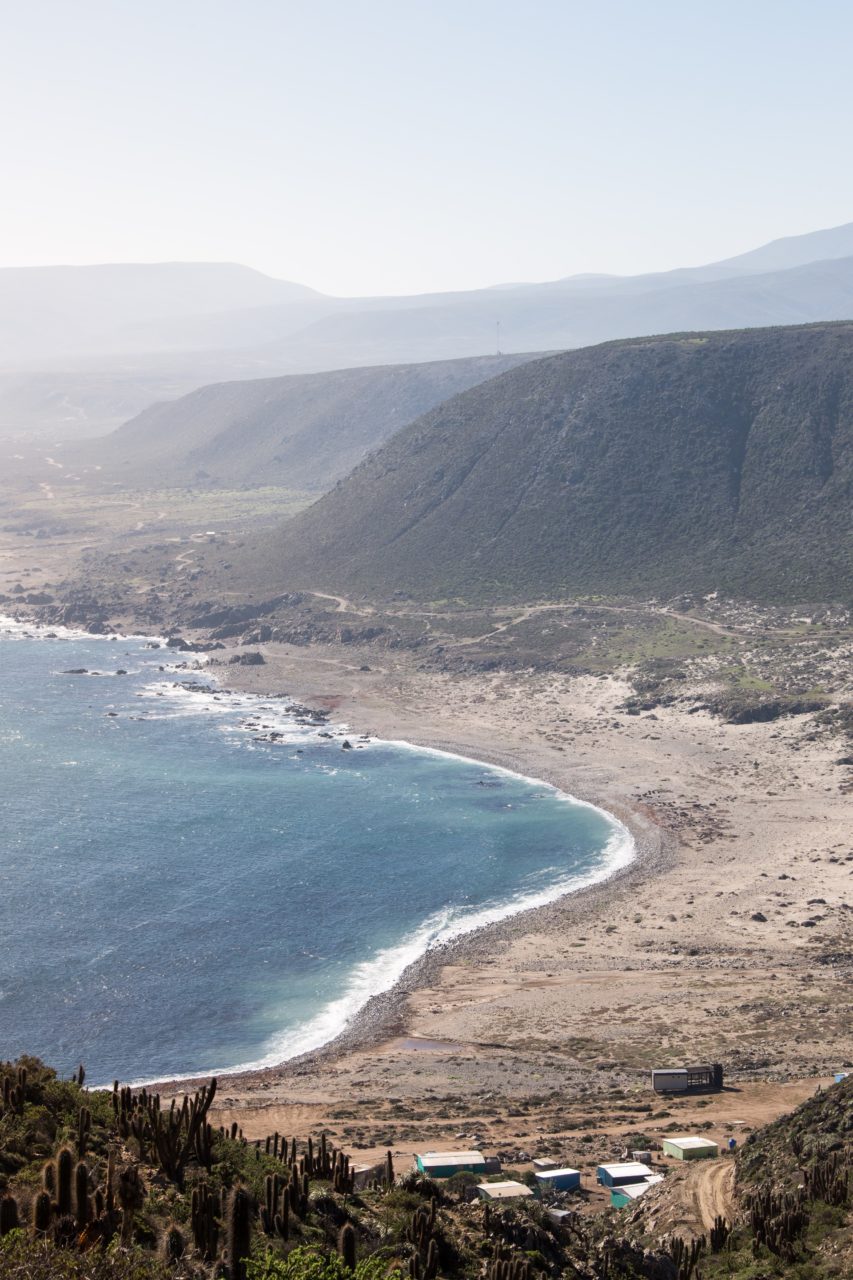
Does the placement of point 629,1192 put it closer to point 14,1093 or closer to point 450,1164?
point 450,1164

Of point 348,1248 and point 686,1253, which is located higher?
point 348,1248

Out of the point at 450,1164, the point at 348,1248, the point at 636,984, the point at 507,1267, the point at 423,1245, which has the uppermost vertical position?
the point at 348,1248

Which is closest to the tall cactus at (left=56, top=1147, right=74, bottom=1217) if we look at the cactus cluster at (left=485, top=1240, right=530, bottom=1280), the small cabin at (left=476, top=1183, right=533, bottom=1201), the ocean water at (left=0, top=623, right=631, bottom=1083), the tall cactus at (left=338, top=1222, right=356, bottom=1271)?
the tall cactus at (left=338, top=1222, right=356, bottom=1271)

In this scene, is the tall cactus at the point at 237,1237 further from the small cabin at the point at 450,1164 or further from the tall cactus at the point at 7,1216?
the small cabin at the point at 450,1164

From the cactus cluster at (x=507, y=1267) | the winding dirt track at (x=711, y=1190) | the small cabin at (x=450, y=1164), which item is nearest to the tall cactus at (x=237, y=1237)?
the cactus cluster at (x=507, y=1267)

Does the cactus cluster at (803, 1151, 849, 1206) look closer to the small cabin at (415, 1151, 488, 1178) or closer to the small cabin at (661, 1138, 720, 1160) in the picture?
the small cabin at (661, 1138, 720, 1160)

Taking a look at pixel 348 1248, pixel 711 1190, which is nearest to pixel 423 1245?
pixel 348 1248
